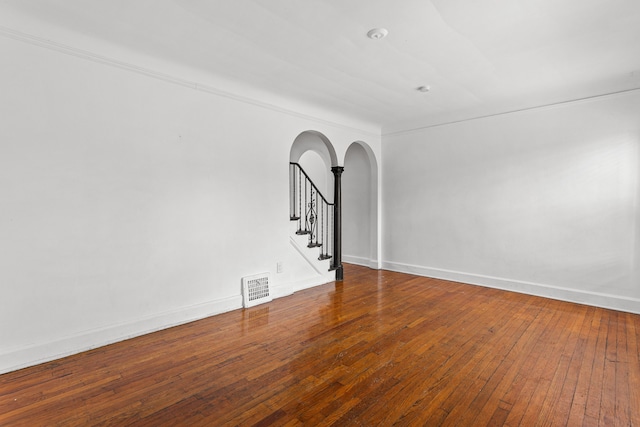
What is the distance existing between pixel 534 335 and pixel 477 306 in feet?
2.82

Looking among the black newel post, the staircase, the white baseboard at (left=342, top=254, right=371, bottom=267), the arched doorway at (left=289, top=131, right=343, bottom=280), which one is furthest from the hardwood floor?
the white baseboard at (left=342, top=254, right=371, bottom=267)

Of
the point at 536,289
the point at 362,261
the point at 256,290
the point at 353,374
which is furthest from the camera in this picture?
the point at 362,261

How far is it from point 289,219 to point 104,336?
243cm

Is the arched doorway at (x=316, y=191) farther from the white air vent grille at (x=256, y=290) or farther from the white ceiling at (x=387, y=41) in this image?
the white ceiling at (x=387, y=41)

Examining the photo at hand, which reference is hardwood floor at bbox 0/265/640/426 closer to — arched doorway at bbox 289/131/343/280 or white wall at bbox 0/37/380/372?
white wall at bbox 0/37/380/372

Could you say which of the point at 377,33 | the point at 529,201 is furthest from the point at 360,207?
the point at 377,33

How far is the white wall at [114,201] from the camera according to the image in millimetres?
2457

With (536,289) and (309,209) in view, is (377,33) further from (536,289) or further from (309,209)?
(536,289)

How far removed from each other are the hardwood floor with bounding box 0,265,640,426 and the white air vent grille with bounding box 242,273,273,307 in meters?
0.27

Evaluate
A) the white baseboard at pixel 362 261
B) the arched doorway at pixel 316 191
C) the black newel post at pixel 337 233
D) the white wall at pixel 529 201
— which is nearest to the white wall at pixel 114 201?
the arched doorway at pixel 316 191

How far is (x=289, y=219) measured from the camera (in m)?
4.45

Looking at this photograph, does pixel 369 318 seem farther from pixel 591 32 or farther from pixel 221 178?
pixel 591 32

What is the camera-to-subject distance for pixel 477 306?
153 inches

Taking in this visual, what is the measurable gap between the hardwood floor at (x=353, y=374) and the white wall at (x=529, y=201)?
722mm
